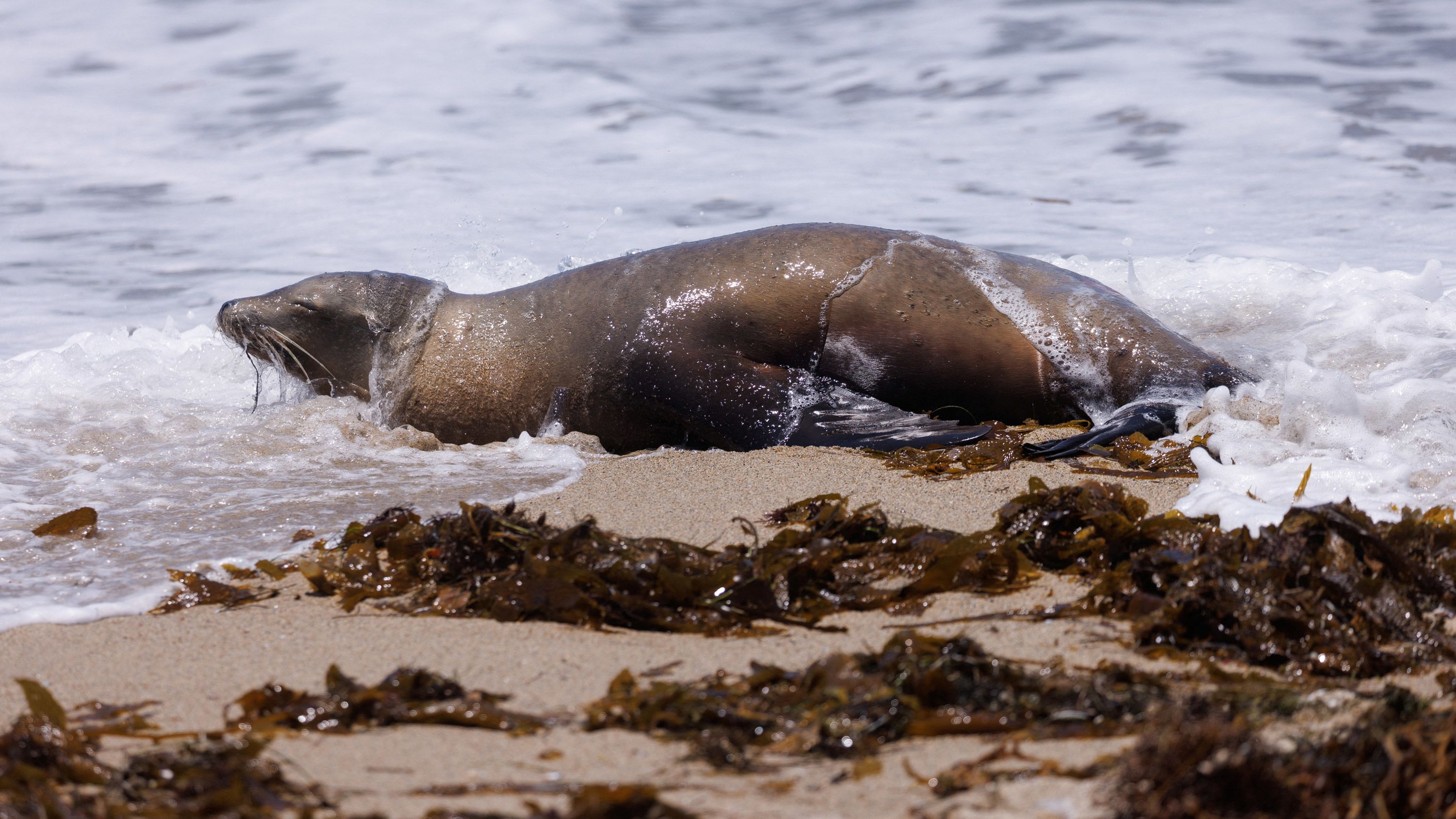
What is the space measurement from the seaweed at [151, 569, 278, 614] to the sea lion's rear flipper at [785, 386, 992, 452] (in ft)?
7.67

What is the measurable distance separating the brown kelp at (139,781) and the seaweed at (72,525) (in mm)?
2207

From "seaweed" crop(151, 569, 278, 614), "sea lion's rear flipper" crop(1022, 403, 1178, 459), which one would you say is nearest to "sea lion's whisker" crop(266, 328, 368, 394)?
"seaweed" crop(151, 569, 278, 614)

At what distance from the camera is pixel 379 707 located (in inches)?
84.7

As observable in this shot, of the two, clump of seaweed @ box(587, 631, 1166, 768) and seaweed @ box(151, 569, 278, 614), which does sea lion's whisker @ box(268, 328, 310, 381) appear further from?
clump of seaweed @ box(587, 631, 1166, 768)

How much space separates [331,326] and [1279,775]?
5496 millimetres

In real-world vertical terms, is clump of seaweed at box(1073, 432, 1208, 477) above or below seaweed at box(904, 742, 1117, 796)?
below

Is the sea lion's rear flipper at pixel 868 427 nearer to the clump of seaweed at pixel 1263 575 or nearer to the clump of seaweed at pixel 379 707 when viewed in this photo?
the clump of seaweed at pixel 1263 575

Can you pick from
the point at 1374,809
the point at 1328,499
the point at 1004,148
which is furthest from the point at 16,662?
the point at 1004,148

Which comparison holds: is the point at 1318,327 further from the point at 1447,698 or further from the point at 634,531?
the point at 1447,698

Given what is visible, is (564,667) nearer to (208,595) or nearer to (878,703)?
(878,703)

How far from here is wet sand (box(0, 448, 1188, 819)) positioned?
1.74 meters

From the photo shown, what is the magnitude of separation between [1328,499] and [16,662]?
3438 mm

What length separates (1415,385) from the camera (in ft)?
15.0

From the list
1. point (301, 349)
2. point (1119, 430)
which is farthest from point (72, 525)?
point (1119, 430)
